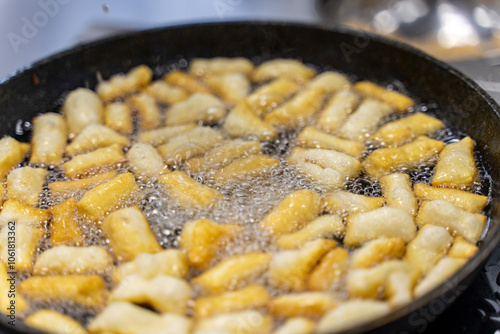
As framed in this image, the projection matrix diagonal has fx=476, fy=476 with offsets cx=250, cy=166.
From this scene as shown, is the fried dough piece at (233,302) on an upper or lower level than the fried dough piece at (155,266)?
lower

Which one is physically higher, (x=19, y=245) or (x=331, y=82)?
(x=331, y=82)

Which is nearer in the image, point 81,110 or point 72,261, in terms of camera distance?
point 72,261

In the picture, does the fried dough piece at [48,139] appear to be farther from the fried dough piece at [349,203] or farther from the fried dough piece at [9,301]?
the fried dough piece at [349,203]

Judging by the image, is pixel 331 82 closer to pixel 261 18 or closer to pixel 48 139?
pixel 48 139

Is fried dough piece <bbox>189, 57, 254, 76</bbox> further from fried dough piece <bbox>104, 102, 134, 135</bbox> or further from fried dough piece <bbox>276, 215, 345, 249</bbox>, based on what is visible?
fried dough piece <bbox>276, 215, 345, 249</bbox>

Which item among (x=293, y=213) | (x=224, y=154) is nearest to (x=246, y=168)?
(x=224, y=154)

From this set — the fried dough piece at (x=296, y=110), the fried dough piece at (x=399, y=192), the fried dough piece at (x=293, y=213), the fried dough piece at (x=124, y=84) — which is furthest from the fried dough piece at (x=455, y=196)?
the fried dough piece at (x=124, y=84)

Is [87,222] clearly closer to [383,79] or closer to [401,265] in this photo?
[401,265]
